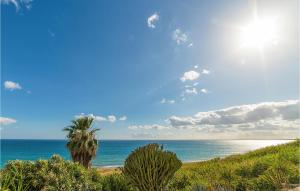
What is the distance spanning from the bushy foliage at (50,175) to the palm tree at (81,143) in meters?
20.2

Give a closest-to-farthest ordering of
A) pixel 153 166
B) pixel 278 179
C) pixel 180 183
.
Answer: pixel 153 166
pixel 278 179
pixel 180 183

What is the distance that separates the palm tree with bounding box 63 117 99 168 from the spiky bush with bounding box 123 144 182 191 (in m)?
23.0

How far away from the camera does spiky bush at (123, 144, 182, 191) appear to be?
12.0 metres

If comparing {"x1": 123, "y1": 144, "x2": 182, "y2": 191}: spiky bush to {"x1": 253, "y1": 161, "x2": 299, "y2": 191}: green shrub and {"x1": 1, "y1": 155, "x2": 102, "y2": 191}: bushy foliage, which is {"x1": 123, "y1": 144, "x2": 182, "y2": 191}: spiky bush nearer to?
{"x1": 1, "y1": 155, "x2": 102, "y2": 191}: bushy foliage

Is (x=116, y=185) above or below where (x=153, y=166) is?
below

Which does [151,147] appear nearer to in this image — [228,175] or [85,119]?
[228,175]

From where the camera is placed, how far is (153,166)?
39.1ft

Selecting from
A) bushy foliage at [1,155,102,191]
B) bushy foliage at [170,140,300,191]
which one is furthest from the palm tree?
bushy foliage at [1,155,102,191]

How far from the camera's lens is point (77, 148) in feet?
112

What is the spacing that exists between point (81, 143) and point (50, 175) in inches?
858

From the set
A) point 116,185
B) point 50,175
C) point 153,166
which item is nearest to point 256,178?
point 116,185

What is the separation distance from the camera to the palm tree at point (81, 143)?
112ft

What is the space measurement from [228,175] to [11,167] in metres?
12.7

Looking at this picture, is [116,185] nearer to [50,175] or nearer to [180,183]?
[50,175]
